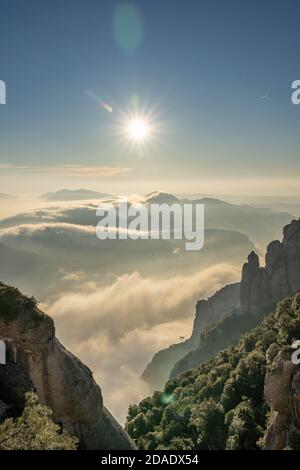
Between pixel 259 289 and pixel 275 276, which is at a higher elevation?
pixel 275 276

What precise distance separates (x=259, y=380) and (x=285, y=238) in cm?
8120

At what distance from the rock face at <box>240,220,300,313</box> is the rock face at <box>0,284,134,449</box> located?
94.2m

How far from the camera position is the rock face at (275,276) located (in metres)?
125

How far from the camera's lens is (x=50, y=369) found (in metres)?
39.2

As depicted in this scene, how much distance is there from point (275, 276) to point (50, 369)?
102 m

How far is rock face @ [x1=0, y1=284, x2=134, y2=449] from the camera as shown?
38.0 metres

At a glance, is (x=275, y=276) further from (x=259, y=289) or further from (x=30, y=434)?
(x=30, y=434)

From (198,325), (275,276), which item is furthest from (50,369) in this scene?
(198,325)

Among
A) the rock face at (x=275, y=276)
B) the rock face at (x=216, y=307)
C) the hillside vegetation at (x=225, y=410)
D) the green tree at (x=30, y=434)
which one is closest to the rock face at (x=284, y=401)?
the hillside vegetation at (x=225, y=410)

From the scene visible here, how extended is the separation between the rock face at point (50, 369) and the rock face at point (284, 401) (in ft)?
52.6

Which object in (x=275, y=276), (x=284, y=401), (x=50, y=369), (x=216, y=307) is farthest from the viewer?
(x=216, y=307)

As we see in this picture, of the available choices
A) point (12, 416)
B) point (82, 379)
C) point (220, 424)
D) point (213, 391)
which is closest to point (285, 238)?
point (213, 391)

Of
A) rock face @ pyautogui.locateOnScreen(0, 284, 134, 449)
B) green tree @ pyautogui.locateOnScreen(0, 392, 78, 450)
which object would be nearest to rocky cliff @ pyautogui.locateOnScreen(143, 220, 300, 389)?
rock face @ pyautogui.locateOnScreen(0, 284, 134, 449)

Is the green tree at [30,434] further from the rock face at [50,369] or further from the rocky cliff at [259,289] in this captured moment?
the rocky cliff at [259,289]
